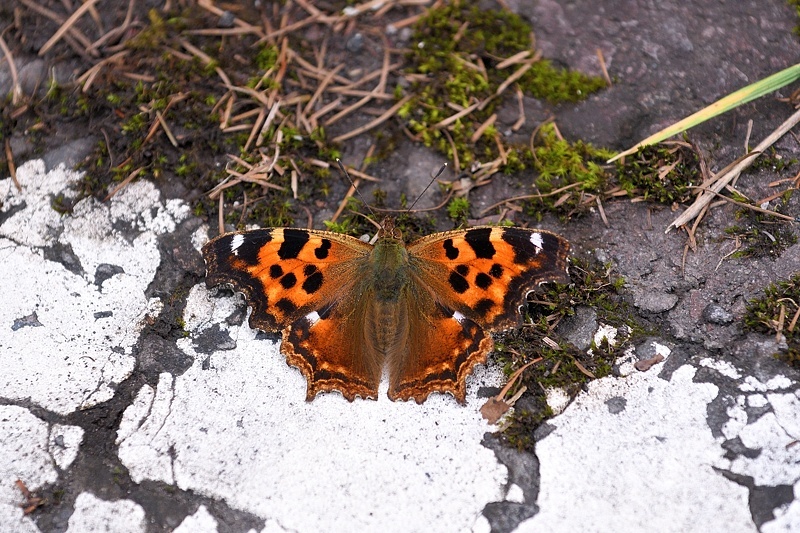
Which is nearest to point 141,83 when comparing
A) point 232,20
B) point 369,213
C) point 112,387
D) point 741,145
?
point 232,20

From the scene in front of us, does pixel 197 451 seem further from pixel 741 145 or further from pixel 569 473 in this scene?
pixel 741 145

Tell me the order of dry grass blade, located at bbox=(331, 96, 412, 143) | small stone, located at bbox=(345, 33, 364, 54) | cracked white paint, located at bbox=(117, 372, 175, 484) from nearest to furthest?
cracked white paint, located at bbox=(117, 372, 175, 484) → dry grass blade, located at bbox=(331, 96, 412, 143) → small stone, located at bbox=(345, 33, 364, 54)

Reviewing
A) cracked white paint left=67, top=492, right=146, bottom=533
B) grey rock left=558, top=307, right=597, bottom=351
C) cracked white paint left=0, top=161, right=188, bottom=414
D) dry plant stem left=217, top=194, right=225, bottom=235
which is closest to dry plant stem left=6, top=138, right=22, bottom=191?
cracked white paint left=0, top=161, right=188, bottom=414

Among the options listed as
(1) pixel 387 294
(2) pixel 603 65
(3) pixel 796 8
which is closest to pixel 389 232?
(1) pixel 387 294

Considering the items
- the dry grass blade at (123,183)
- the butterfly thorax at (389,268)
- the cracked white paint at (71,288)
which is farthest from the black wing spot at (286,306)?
the dry grass blade at (123,183)

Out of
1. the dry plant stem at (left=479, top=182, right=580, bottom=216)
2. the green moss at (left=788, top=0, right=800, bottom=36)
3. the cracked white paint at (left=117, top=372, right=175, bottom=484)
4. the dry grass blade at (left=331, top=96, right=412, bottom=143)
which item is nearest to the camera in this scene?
the cracked white paint at (left=117, top=372, right=175, bottom=484)

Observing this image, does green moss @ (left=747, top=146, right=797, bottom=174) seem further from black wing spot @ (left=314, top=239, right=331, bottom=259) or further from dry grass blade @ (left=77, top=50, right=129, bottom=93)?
dry grass blade @ (left=77, top=50, right=129, bottom=93)

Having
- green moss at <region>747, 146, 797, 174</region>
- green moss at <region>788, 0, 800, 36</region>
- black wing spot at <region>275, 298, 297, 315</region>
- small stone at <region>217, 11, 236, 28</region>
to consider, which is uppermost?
green moss at <region>788, 0, 800, 36</region>
